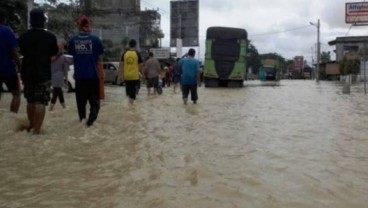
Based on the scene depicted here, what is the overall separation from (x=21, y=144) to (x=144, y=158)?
1.70m

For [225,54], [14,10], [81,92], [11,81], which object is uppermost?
[14,10]

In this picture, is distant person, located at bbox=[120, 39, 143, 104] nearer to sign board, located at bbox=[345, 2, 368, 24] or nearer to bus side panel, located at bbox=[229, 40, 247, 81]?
bus side panel, located at bbox=[229, 40, 247, 81]

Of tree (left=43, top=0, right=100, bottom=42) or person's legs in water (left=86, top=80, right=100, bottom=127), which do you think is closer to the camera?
person's legs in water (left=86, top=80, right=100, bottom=127)

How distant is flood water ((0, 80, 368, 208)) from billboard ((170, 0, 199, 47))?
154 ft

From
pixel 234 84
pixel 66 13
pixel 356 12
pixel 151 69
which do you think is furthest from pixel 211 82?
pixel 356 12

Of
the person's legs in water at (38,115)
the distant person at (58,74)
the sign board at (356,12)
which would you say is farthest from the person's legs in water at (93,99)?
the sign board at (356,12)

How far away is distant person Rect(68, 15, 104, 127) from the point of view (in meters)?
8.41

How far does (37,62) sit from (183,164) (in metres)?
2.64

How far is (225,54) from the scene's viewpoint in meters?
28.5

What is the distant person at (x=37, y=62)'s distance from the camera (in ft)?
23.9

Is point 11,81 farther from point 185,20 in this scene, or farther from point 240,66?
point 185,20

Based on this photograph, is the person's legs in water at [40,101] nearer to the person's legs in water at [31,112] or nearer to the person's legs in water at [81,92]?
Result: the person's legs in water at [31,112]

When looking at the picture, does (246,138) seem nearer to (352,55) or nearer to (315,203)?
(315,203)

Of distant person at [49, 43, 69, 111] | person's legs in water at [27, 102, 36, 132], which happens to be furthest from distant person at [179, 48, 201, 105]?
person's legs in water at [27, 102, 36, 132]
